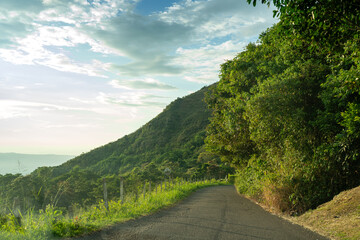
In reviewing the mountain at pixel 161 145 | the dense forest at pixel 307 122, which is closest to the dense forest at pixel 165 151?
the mountain at pixel 161 145

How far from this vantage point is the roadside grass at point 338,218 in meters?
7.39

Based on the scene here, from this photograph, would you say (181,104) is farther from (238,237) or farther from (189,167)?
(238,237)

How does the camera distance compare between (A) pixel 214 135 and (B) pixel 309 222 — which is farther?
(A) pixel 214 135

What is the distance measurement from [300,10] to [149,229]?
6827mm

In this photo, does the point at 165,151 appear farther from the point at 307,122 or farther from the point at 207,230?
the point at 207,230

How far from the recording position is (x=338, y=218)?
8523mm

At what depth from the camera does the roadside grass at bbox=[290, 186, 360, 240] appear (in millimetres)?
7395

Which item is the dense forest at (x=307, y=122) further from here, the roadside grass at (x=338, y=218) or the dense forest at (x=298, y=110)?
the roadside grass at (x=338, y=218)

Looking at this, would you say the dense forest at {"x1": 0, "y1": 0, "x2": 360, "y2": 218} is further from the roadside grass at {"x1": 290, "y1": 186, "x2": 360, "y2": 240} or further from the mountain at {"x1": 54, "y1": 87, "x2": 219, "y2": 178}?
the mountain at {"x1": 54, "y1": 87, "x2": 219, "y2": 178}

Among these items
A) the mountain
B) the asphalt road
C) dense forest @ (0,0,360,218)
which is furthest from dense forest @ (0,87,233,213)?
the asphalt road

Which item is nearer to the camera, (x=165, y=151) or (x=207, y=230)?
(x=207, y=230)

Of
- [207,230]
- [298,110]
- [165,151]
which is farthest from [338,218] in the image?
[165,151]

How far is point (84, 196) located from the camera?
47969 millimetres

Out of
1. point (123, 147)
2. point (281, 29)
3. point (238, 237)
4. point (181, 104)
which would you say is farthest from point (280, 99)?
point (181, 104)
